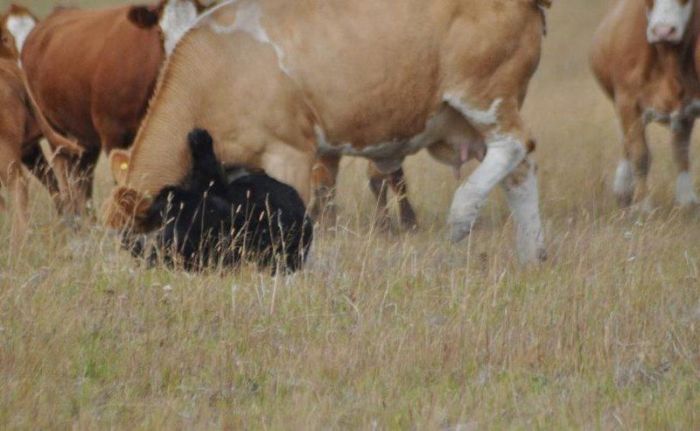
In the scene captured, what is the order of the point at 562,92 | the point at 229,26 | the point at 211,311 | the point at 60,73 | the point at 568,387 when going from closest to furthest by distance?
the point at 568,387
the point at 211,311
the point at 229,26
the point at 60,73
the point at 562,92

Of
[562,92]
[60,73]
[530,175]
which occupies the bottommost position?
[562,92]

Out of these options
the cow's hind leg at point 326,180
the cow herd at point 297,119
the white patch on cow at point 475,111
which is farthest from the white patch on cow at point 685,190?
the white patch on cow at point 475,111

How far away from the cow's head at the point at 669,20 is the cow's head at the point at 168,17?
3257 mm

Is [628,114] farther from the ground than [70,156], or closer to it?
farther from the ground

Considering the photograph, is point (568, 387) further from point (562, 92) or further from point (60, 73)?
point (562, 92)

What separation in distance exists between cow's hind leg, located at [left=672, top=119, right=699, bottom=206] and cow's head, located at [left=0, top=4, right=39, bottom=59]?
5406 millimetres

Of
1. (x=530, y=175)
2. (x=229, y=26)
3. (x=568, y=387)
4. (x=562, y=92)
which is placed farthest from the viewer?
(x=562, y=92)

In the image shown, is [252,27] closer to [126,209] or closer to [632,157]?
[126,209]

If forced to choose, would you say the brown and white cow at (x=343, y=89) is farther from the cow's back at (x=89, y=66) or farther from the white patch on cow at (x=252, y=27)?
the cow's back at (x=89, y=66)

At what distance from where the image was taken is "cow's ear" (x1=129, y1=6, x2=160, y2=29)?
1070 cm

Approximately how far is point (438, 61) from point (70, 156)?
4242mm

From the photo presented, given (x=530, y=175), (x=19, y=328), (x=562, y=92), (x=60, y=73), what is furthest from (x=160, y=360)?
(x=562, y=92)

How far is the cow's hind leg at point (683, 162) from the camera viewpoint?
40.2 feet

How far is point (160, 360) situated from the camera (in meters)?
6.69
